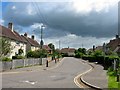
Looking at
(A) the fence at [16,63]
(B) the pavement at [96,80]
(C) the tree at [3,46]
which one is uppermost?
(C) the tree at [3,46]

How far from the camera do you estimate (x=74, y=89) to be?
52.7ft

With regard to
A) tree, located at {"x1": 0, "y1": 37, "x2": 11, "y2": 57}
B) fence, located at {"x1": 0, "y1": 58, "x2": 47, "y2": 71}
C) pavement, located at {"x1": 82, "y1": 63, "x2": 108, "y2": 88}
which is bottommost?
pavement, located at {"x1": 82, "y1": 63, "x2": 108, "y2": 88}

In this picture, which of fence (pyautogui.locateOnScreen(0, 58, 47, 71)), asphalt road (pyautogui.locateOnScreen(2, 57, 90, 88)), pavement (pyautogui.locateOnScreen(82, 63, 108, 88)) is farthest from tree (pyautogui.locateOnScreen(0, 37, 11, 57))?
pavement (pyautogui.locateOnScreen(82, 63, 108, 88))

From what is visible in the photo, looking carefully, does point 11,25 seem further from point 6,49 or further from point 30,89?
point 30,89

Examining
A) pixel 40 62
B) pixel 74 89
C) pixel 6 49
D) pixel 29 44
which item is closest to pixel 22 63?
pixel 6 49

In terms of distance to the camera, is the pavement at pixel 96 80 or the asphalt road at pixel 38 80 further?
the pavement at pixel 96 80

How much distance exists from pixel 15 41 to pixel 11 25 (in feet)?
29.0

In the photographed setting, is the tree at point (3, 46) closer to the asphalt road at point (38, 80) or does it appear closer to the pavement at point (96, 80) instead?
the asphalt road at point (38, 80)

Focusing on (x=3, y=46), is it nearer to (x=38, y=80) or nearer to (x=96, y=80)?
(x=38, y=80)

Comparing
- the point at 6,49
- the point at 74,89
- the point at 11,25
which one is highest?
the point at 11,25

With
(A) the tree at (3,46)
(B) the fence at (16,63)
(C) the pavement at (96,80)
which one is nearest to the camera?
(C) the pavement at (96,80)

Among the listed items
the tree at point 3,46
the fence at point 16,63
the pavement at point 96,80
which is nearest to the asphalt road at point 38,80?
the pavement at point 96,80

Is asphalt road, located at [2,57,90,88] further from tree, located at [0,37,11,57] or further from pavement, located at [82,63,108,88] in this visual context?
tree, located at [0,37,11,57]

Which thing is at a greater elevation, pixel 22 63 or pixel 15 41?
pixel 15 41
